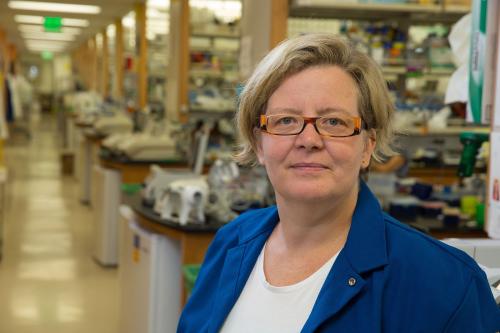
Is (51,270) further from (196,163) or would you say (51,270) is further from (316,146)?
(316,146)

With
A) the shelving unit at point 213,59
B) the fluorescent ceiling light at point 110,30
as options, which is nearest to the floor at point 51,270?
the shelving unit at point 213,59

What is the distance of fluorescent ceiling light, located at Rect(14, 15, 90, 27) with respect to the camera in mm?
14492

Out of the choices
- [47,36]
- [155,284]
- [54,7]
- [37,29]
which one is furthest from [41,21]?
[155,284]

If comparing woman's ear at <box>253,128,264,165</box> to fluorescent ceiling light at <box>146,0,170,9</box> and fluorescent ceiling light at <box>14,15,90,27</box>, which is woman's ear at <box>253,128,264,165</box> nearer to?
fluorescent ceiling light at <box>146,0,170,9</box>

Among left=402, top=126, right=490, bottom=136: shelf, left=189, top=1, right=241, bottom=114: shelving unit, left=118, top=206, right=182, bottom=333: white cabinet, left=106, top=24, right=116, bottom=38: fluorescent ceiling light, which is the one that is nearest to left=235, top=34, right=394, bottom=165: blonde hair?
left=118, top=206, right=182, bottom=333: white cabinet

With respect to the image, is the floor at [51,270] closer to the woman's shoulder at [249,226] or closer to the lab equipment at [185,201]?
the lab equipment at [185,201]

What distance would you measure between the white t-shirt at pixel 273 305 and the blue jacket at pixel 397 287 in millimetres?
58

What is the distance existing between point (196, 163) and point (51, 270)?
7.90 ft

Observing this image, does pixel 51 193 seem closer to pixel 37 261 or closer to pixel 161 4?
pixel 161 4

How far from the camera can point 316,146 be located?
1.49 metres

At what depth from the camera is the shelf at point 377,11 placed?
15.1 ft

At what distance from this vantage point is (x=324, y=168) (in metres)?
1.49

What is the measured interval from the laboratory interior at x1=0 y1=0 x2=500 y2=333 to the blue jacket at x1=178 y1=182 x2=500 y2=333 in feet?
0.82

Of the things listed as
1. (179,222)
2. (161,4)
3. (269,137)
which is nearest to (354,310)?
(269,137)
